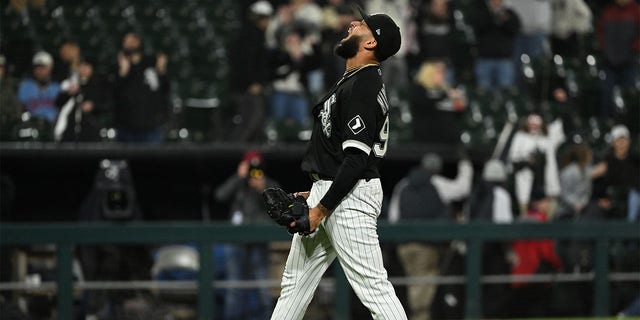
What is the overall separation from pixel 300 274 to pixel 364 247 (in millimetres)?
368

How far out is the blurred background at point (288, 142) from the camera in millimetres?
9148

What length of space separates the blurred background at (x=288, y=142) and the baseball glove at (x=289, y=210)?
11.9 ft

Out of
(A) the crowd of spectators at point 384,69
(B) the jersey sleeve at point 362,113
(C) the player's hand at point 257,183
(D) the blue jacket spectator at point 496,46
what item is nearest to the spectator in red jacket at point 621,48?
(A) the crowd of spectators at point 384,69

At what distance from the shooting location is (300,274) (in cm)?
568

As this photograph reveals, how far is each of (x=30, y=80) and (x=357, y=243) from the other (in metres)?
6.15

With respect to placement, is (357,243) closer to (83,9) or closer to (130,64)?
(130,64)

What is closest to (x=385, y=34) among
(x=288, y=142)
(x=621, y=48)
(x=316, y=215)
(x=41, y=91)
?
(x=316, y=215)

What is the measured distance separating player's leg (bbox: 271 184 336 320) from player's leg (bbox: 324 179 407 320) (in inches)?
6.8

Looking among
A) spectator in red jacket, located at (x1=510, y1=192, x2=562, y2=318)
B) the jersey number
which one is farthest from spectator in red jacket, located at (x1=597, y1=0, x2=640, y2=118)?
the jersey number

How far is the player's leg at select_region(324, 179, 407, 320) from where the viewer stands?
550cm

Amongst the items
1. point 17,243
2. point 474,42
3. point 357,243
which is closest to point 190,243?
point 17,243

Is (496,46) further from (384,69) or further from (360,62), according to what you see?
(360,62)

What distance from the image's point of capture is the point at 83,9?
1293 centimetres

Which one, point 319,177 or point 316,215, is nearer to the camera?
point 316,215
